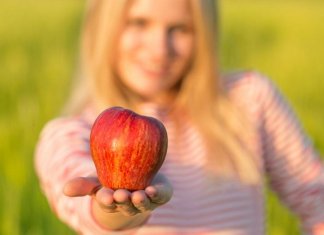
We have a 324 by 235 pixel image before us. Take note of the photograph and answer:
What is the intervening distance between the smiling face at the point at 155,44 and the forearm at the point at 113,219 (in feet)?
1.69

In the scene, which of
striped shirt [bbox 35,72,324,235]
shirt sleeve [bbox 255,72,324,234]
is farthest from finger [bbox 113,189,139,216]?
shirt sleeve [bbox 255,72,324,234]

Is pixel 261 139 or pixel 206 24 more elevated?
pixel 206 24

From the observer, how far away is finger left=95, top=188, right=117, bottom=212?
1.56 m

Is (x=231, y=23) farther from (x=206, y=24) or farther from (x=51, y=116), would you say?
(x=206, y=24)

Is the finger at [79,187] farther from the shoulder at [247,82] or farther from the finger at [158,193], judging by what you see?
the shoulder at [247,82]

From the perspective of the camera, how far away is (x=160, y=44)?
7.28 ft

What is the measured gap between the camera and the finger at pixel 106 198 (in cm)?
156

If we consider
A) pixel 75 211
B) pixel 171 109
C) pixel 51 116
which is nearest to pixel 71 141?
pixel 75 211

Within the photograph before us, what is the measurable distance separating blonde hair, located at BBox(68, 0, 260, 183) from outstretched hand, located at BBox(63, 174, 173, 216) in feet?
2.04

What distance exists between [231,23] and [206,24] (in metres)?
7.40

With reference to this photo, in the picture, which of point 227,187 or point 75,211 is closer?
point 75,211

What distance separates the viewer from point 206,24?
87.8 inches

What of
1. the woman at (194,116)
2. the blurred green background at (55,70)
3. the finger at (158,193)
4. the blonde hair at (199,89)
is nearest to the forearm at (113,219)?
the finger at (158,193)

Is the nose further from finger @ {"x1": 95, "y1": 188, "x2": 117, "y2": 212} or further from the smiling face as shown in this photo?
finger @ {"x1": 95, "y1": 188, "x2": 117, "y2": 212}
